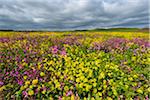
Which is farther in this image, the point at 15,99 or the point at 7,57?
the point at 7,57

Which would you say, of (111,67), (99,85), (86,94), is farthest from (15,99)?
(111,67)

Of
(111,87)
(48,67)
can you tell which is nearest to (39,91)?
(48,67)

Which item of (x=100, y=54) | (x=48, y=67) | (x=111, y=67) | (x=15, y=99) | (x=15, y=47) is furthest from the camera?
(x=15, y=47)

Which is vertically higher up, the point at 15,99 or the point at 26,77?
the point at 26,77

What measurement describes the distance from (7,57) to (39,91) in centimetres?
282

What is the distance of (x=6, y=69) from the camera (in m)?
6.94

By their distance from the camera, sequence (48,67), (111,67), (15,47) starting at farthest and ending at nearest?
(15,47) < (48,67) < (111,67)

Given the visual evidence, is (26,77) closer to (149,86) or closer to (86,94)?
(86,94)

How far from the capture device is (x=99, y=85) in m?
5.79

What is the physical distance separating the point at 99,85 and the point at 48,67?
7.30 ft

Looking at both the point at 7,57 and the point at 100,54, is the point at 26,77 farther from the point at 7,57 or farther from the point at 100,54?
the point at 100,54

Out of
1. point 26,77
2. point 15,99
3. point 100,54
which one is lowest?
point 15,99

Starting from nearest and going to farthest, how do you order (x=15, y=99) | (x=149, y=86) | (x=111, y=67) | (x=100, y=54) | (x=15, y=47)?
(x=15, y=99) < (x=149, y=86) < (x=111, y=67) < (x=100, y=54) < (x=15, y=47)

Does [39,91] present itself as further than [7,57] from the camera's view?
No
